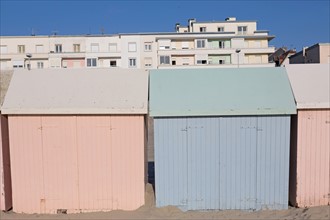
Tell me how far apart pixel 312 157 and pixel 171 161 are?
274 cm

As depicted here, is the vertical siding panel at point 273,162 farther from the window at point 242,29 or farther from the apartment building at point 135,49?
the window at point 242,29

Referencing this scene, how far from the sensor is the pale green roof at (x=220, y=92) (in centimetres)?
609

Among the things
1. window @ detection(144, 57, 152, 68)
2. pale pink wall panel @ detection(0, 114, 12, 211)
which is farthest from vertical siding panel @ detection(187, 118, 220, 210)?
window @ detection(144, 57, 152, 68)

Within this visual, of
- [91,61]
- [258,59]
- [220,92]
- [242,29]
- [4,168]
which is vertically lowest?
[4,168]

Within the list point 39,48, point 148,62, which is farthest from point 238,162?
point 39,48

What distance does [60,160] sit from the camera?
6.30 meters

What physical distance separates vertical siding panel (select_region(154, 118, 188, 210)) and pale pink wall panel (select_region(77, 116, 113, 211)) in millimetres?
976

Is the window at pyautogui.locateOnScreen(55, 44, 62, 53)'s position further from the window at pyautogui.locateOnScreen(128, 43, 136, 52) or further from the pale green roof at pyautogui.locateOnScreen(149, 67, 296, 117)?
the pale green roof at pyautogui.locateOnScreen(149, 67, 296, 117)

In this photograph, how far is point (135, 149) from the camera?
20.5 ft

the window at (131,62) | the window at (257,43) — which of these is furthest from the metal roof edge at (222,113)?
the window at (257,43)

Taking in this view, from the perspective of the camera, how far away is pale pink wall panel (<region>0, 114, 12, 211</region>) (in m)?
6.23

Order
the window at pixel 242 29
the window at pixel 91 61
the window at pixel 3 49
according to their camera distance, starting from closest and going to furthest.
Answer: the window at pixel 91 61, the window at pixel 3 49, the window at pixel 242 29

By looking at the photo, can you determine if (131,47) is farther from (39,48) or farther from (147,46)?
(39,48)

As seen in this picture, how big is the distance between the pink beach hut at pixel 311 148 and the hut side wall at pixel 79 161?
3023mm
